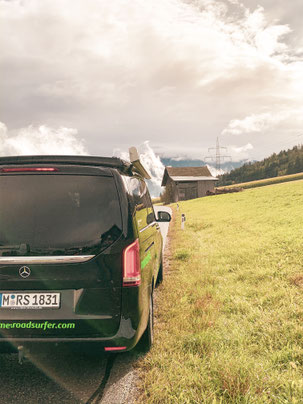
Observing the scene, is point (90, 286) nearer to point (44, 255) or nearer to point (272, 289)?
point (44, 255)

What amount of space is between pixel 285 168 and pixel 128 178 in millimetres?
122915

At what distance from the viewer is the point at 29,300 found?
2438mm

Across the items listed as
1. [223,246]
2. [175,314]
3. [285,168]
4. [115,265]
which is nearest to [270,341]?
[175,314]

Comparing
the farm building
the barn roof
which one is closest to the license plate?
the farm building

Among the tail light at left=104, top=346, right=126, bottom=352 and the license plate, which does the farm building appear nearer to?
the tail light at left=104, top=346, right=126, bottom=352

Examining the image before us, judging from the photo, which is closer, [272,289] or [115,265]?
[115,265]

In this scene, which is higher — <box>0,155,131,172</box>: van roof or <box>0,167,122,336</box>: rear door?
<box>0,155,131,172</box>: van roof

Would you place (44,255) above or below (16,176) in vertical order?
below

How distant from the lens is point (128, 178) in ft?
9.47

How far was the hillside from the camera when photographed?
109700 millimetres

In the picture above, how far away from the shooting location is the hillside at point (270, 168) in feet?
360

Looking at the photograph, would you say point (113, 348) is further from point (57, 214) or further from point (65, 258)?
point (57, 214)

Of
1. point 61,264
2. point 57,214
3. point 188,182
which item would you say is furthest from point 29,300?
point 188,182

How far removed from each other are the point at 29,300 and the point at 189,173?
63.9 m
